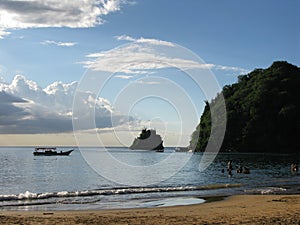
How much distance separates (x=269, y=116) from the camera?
546ft

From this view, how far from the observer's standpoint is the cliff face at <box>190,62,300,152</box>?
6545 inches

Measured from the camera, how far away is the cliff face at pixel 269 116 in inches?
6545

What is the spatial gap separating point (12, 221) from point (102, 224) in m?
4.62

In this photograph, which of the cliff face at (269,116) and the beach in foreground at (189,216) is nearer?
the beach in foreground at (189,216)

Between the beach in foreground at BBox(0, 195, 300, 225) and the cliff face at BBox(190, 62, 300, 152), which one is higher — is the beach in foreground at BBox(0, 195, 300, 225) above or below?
below

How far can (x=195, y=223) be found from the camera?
68.3 feet

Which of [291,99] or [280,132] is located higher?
[291,99]

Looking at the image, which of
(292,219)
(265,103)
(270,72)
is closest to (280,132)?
(265,103)

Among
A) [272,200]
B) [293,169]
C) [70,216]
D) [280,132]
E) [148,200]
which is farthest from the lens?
[280,132]

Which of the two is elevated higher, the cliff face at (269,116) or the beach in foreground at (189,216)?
the cliff face at (269,116)

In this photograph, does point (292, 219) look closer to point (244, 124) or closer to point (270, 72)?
point (244, 124)

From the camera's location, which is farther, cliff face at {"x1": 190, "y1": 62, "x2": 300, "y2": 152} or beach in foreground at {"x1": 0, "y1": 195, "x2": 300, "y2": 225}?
cliff face at {"x1": 190, "y1": 62, "x2": 300, "y2": 152}

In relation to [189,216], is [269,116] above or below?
above

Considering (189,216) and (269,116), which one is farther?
(269,116)
